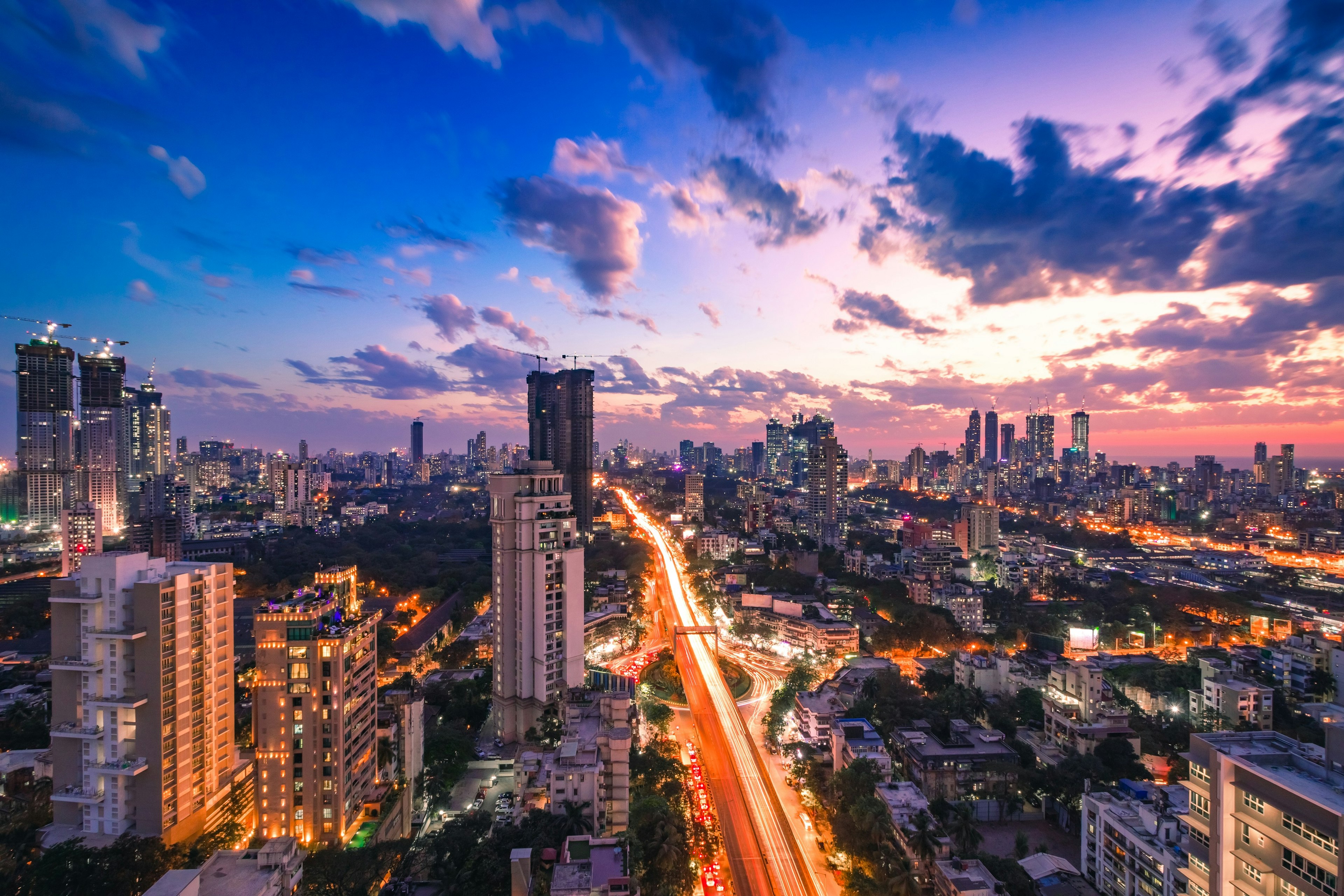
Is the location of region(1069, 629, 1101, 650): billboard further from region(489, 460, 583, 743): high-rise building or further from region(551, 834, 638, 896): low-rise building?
region(551, 834, 638, 896): low-rise building

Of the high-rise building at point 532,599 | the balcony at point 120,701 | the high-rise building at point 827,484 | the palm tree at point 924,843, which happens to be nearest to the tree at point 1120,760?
the palm tree at point 924,843

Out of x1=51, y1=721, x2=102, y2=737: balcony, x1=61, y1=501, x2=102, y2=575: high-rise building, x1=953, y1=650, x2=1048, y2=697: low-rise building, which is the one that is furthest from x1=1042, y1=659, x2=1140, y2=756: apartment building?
x1=61, y1=501, x2=102, y2=575: high-rise building

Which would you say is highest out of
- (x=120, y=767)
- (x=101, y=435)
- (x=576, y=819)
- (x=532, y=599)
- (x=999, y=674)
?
(x=101, y=435)

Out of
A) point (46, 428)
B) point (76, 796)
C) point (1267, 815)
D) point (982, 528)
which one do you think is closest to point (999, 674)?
point (1267, 815)

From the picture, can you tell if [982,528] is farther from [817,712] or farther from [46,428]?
[46,428]

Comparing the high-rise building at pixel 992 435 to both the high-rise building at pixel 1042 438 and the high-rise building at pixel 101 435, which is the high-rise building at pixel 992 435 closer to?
the high-rise building at pixel 1042 438

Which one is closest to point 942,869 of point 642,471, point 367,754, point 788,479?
point 367,754
